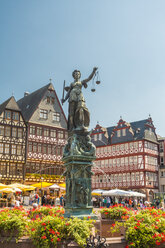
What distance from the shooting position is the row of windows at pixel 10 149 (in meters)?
35.2

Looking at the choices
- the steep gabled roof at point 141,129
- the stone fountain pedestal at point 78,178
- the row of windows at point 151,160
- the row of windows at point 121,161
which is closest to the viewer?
the stone fountain pedestal at point 78,178

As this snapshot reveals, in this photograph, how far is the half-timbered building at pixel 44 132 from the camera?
37.8m

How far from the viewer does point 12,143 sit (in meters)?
36.1

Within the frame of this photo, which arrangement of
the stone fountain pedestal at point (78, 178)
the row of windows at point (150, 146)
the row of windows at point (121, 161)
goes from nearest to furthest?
the stone fountain pedestal at point (78, 178)
the row of windows at point (121, 161)
the row of windows at point (150, 146)

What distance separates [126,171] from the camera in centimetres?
5122

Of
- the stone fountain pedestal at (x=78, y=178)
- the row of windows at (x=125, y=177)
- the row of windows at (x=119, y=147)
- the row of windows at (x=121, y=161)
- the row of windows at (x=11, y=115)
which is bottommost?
the row of windows at (x=125, y=177)

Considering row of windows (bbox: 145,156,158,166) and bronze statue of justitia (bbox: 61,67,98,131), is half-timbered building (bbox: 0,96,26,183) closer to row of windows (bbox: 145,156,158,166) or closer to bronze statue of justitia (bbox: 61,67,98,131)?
row of windows (bbox: 145,156,158,166)

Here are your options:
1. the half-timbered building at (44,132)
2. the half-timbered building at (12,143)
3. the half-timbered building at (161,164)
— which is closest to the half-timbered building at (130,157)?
the half-timbered building at (161,164)

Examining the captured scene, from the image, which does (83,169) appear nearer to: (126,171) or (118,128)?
(126,171)

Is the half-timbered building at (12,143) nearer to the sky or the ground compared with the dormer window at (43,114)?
nearer to the ground

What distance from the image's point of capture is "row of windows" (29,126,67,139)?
126 feet

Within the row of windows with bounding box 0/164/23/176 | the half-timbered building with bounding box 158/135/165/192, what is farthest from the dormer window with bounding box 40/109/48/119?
the half-timbered building with bounding box 158/135/165/192

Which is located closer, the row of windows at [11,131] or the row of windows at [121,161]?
the row of windows at [11,131]

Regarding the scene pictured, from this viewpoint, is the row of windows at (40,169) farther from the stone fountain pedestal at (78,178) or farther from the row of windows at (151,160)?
the stone fountain pedestal at (78,178)
